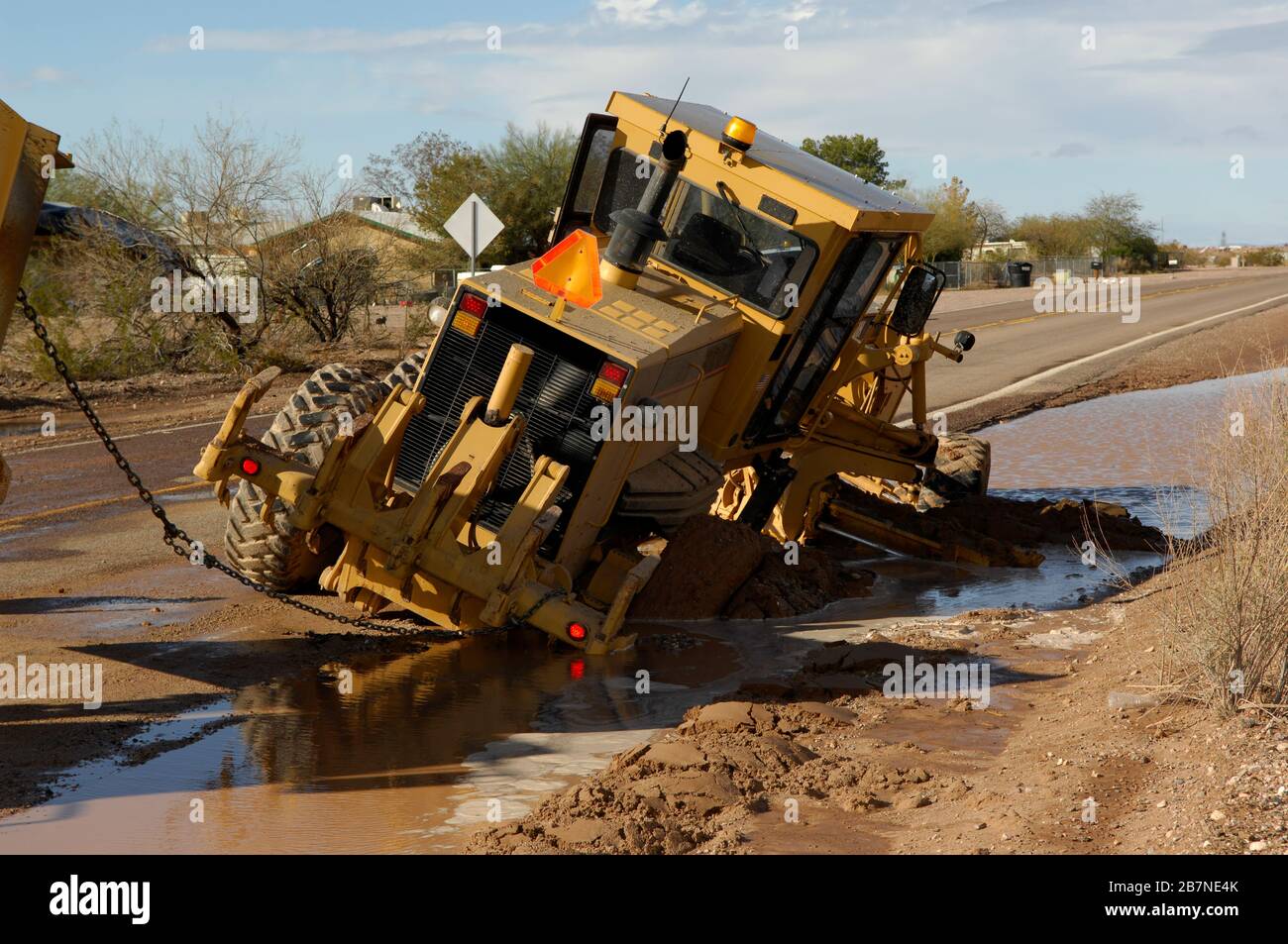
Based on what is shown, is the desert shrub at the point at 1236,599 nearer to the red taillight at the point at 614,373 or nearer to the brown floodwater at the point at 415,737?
the brown floodwater at the point at 415,737

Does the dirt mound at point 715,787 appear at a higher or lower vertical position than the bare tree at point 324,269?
lower

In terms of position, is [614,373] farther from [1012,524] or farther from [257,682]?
[1012,524]

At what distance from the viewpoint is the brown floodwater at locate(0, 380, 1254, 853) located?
615cm

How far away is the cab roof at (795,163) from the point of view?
9.98 metres

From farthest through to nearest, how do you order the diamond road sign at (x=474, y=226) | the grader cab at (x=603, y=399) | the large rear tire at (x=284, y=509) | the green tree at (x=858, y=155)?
1. the green tree at (x=858, y=155)
2. the diamond road sign at (x=474, y=226)
3. the large rear tire at (x=284, y=509)
4. the grader cab at (x=603, y=399)

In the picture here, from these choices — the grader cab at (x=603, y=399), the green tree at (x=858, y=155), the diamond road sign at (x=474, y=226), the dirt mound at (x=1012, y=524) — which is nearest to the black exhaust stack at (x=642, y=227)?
the grader cab at (x=603, y=399)

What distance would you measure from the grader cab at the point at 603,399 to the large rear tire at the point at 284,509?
0.02m

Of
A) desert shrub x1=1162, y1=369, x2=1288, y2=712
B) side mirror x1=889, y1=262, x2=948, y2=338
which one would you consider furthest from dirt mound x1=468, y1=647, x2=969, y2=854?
side mirror x1=889, y1=262, x2=948, y2=338

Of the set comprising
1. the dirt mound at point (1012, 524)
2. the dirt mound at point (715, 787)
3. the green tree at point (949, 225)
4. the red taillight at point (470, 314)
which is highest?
the green tree at point (949, 225)

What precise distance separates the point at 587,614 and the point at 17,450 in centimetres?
1084

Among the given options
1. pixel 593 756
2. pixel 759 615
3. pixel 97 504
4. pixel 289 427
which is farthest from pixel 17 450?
pixel 593 756

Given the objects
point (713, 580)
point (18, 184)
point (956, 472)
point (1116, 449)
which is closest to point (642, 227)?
point (713, 580)

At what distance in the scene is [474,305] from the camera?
8656 millimetres

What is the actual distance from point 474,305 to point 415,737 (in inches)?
103
